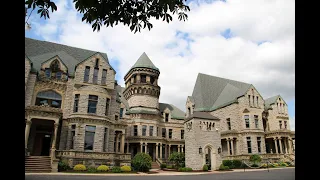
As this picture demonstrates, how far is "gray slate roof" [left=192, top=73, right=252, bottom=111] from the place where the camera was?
44431mm

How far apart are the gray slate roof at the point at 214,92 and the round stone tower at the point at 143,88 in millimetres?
9727

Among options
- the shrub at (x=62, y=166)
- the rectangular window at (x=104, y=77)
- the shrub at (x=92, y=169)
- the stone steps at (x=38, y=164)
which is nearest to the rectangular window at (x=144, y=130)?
the rectangular window at (x=104, y=77)

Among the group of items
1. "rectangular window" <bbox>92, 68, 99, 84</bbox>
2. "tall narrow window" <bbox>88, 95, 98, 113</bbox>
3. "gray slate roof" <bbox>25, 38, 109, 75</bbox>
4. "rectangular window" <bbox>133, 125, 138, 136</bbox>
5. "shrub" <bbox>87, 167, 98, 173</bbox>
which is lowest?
"shrub" <bbox>87, 167, 98, 173</bbox>

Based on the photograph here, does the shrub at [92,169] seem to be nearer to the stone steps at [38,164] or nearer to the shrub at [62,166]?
the shrub at [62,166]

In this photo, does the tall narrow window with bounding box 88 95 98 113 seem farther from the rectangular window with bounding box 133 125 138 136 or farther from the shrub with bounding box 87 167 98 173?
the rectangular window with bounding box 133 125 138 136

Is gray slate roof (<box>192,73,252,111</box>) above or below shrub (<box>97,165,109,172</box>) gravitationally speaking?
above

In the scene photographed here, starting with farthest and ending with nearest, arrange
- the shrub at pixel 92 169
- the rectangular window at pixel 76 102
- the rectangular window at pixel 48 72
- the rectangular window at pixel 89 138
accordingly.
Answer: the rectangular window at pixel 48 72 → the rectangular window at pixel 76 102 → the rectangular window at pixel 89 138 → the shrub at pixel 92 169

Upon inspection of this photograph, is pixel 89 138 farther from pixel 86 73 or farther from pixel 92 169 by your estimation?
pixel 86 73

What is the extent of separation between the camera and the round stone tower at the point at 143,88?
139 ft

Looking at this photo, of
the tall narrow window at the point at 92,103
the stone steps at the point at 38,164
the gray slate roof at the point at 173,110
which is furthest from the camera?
the gray slate roof at the point at 173,110

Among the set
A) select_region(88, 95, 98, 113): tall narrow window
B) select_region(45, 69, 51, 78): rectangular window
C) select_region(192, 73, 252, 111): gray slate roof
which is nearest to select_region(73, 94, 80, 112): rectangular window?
select_region(88, 95, 98, 113): tall narrow window

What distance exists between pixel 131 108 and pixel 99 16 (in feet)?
124

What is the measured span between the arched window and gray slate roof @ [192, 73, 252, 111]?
90.2 ft
